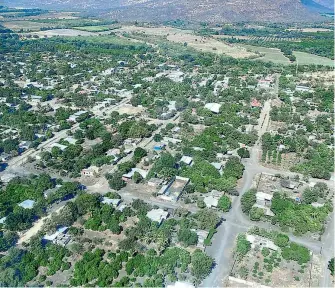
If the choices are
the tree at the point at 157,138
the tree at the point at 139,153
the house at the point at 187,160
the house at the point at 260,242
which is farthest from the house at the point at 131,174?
the house at the point at 260,242

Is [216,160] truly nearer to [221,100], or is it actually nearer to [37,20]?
[221,100]

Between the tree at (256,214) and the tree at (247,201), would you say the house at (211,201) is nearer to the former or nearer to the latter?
the tree at (247,201)

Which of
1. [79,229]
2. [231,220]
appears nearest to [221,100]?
[231,220]

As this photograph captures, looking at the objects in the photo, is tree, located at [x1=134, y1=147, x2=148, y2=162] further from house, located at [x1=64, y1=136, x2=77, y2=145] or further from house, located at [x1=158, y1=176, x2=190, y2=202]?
house, located at [x1=64, y1=136, x2=77, y2=145]

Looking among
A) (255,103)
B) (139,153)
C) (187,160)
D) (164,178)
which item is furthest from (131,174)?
(255,103)

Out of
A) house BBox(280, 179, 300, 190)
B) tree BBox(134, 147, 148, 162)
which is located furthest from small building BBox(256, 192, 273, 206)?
tree BBox(134, 147, 148, 162)

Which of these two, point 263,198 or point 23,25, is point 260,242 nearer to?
point 263,198
